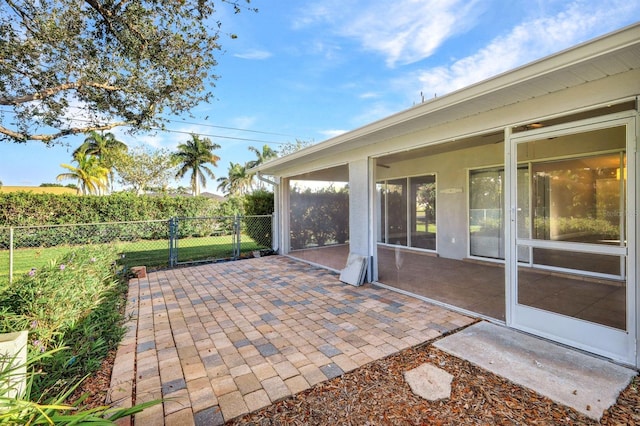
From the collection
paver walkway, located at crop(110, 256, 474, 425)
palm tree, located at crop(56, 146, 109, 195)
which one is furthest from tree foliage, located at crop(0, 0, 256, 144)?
palm tree, located at crop(56, 146, 109, 195)

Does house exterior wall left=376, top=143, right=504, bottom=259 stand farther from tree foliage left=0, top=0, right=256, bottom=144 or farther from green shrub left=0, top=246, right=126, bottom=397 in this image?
green shrub left=0, top=246, right=126, bottom=397

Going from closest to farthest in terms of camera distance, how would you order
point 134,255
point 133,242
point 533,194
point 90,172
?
point 533,194, point 134,255, point 133,242, point 90,172

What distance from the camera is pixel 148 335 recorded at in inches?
134

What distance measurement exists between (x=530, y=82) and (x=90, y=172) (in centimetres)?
3111

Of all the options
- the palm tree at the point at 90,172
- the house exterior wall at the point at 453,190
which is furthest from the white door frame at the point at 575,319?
the palm tree at the point at 90,172

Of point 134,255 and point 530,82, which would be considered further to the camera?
point 134,255

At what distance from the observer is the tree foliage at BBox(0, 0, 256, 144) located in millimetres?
5272

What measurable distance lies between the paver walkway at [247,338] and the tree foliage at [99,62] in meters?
4.45

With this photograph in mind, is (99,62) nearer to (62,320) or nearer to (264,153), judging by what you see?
(62,320)

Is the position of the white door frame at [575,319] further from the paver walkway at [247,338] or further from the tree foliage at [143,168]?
the tree foliage at [143,168]

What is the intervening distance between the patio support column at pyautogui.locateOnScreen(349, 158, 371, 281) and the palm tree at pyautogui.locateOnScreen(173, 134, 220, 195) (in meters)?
23.6

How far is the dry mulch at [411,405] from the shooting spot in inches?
77.0

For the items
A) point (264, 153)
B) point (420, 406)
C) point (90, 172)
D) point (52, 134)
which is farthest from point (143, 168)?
point (420, 406)

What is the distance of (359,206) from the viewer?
5.71 metres
